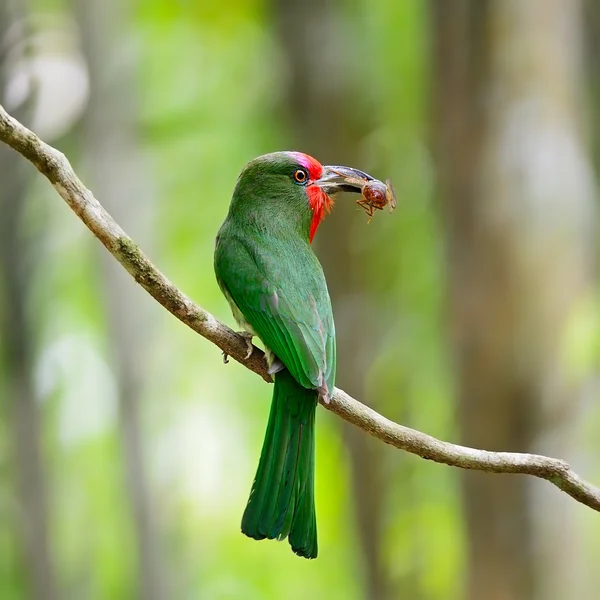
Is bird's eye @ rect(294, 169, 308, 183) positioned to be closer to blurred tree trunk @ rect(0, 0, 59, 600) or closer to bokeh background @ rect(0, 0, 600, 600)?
bokeh background @ rect(0, 0, 600, 600)

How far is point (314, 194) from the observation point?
4.14 meters

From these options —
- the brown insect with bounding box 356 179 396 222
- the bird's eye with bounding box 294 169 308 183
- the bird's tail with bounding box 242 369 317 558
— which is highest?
the bird's eye with bounding box 294 169 308 183

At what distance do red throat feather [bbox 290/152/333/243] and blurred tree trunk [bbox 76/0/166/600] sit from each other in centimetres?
446

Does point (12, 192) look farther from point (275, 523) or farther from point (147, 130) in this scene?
point (275, 523)

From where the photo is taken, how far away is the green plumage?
3.36 m

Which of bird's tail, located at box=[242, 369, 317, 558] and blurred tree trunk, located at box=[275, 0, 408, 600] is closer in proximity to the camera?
bird's tail, located at box=[242, 369, 317, 558]

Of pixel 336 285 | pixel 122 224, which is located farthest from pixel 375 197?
pixel 122 224

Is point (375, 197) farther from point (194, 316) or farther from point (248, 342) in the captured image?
point (194, 316)

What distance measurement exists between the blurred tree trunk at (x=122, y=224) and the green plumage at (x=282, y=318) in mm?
4454

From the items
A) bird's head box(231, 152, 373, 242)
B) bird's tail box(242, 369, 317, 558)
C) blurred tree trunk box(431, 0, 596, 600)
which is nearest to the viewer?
bird's tail box(242, 369, 317, 558)

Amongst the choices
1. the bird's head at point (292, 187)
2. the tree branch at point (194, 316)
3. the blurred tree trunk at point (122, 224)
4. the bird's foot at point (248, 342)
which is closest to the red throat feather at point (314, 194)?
the bird's head at point (292, 187)

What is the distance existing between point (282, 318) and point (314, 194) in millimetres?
724

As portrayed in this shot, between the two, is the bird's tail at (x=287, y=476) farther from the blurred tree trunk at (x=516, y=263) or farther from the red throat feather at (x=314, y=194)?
the blurred tree trunk at (x=516, y=263)

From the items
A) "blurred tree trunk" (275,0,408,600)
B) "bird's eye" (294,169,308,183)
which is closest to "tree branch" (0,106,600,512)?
→ "bird's eye" (294,169,308,183)
